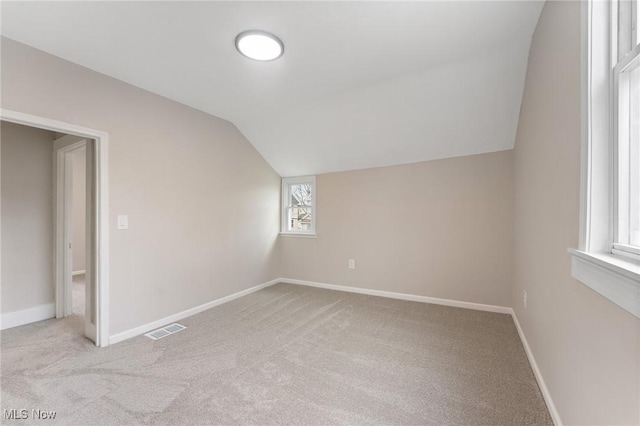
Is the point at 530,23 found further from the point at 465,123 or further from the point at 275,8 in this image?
the point at 275,8

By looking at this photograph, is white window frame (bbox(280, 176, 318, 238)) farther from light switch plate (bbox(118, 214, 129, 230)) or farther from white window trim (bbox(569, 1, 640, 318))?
white window trim (bbox(569, 1, 640, 318))

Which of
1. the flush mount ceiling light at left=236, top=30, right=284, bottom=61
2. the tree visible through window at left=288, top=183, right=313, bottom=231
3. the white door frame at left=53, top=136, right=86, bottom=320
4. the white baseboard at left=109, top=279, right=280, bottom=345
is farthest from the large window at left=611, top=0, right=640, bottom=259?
the white door frame at left=53, top=136, right=86, bottom=320

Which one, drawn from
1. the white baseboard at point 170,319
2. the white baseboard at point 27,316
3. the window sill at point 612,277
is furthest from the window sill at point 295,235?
the window sill at point 612,277

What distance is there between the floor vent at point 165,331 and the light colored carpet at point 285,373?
0.09 m

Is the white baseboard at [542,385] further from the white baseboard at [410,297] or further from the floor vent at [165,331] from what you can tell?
the floor vent at [165,331]

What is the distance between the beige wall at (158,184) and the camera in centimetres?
A: 213

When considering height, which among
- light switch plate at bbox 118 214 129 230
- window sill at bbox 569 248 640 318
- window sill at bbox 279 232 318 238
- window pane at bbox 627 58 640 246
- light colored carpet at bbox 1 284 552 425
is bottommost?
light colored carpet at bbox 1 284 552 425

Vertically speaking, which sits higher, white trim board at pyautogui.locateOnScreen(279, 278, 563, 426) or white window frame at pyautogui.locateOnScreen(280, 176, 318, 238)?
white window frame at pyautogui.locateOnScreen(280, 176, 318, 238)

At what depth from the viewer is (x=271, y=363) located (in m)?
2.09

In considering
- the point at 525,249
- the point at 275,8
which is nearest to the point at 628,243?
the point at 525,249

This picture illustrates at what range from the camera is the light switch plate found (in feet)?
8.21

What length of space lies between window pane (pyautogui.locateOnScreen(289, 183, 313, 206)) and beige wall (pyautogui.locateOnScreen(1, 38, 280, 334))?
87 centimetres

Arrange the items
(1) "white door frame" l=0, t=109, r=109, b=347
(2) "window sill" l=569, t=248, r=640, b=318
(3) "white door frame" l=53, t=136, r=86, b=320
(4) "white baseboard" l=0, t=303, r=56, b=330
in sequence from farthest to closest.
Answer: (3) "white door frame" l=53, t=136, r=86, b=320, (4) "white baseboard" l=0, t=303, r=56, b=330, (1) "white door frame" l=0, t=109, r=109, b=347, (2) "window sill" l=569, t=248, r=640, b=318

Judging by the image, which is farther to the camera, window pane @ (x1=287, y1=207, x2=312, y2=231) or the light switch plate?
window pane @ (x1=287, y1=207, x2=312, y2=231)
